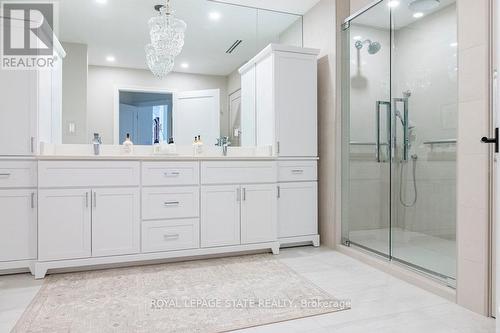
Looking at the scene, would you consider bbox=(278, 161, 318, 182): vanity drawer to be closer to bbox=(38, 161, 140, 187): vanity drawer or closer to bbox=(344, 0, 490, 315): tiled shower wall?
bbox=(38, 161, 140, 187): vanity drawer

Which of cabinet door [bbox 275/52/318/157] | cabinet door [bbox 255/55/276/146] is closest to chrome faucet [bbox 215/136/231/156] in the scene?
cabinet door [bbox 255/55/276/146]

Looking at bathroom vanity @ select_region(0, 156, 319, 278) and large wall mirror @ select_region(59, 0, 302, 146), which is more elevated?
large wall mirror @ select_region(59, 0, 302, 146)

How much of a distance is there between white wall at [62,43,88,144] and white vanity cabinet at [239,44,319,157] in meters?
1.70

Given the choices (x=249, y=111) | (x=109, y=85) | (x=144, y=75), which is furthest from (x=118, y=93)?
(x=249, y=111)

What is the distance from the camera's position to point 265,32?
367 cm

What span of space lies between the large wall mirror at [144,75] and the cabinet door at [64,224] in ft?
2.30

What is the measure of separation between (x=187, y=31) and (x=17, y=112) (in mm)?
1743

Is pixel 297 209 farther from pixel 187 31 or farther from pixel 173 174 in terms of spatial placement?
pixel 187 31

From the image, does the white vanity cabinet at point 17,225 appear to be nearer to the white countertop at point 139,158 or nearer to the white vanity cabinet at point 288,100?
the white countertop at point 139,158

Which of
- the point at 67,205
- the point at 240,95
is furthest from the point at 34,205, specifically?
the point at 240,95

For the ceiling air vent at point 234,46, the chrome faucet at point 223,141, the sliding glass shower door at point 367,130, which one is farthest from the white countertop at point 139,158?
the ceiling air vent at point 234,46

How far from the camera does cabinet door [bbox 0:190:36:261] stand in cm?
242

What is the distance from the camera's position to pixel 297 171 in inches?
128

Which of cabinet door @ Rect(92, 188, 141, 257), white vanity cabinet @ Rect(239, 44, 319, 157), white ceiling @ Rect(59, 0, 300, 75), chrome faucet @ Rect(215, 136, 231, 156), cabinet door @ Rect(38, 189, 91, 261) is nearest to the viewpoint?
cabinet door @ Rect(38, 189, 91, 261)
